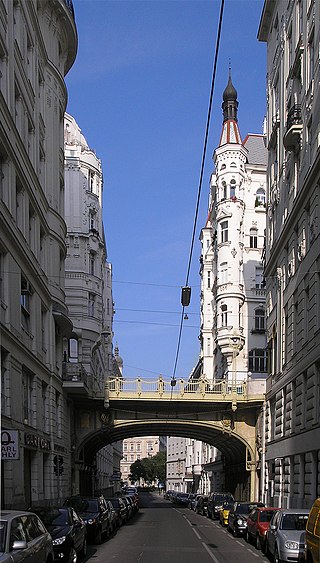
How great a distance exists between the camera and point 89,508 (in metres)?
28.6

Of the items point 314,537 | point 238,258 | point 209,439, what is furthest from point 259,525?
point 238,258

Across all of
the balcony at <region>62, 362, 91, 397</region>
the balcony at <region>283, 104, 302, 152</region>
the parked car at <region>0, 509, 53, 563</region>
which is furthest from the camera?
the balcony at <region>62, 362, 91, 397</region>

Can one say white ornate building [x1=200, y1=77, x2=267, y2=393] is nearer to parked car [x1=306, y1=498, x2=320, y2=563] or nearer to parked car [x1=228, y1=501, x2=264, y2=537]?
parked car [x1=228, y1=501, x2=264, y2=537]

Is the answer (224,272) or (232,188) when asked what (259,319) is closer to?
(224,272)

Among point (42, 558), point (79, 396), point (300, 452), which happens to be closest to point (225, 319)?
point (79, 396)

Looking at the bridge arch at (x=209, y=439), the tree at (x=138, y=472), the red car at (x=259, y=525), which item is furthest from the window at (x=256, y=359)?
the tree at (x=138, y=472)

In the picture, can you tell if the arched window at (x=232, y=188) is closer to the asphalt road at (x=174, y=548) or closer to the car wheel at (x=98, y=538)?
the asphalt road at (x=174, y=548)

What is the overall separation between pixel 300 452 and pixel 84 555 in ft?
43.6

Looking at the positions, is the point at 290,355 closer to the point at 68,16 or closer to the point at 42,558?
the point at 68,16

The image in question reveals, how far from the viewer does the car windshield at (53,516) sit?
20.2m

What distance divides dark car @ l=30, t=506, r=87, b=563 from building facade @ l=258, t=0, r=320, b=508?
11.6 metres

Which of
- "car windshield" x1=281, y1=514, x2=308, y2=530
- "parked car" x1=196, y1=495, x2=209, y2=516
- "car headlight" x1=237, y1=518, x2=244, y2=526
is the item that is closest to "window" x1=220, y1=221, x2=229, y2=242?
"parked car" x1=196, y1=495, x2=209, y2=516

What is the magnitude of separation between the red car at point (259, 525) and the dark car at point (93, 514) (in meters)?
5.19

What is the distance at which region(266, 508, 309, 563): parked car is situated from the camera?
64.1 feet
